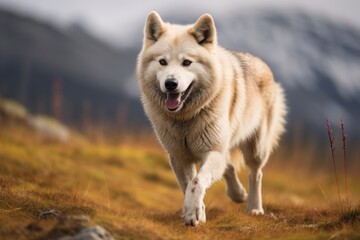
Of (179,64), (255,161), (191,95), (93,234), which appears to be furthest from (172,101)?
(255,161)

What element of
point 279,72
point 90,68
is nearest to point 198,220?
point 90,68

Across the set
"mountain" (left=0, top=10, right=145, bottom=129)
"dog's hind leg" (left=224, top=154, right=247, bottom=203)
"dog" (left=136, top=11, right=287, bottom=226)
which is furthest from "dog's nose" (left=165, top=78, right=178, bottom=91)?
"mountain" (left=0, top=10, right=145, bottom=129)

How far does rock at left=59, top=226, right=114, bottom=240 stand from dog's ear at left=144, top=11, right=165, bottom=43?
2.62 m

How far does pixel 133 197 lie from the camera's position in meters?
8.61

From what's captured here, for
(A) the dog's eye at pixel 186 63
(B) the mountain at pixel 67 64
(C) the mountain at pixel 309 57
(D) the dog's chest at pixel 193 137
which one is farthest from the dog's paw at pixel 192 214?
(C) the mountain at pixel 309 57

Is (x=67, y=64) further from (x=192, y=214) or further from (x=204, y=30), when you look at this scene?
(x=192, y=214)

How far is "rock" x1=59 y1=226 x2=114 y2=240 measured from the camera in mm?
3500

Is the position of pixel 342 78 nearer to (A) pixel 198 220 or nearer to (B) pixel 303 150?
(B) pixel 303 150

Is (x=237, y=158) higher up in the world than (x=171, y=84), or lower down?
lower down

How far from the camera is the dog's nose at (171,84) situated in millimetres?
4879

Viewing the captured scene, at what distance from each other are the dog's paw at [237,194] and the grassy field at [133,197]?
0.20 m

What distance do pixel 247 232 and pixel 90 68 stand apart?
50.4 meters

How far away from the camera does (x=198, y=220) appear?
4.69 metres

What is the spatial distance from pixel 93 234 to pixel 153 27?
2843 millimetres
